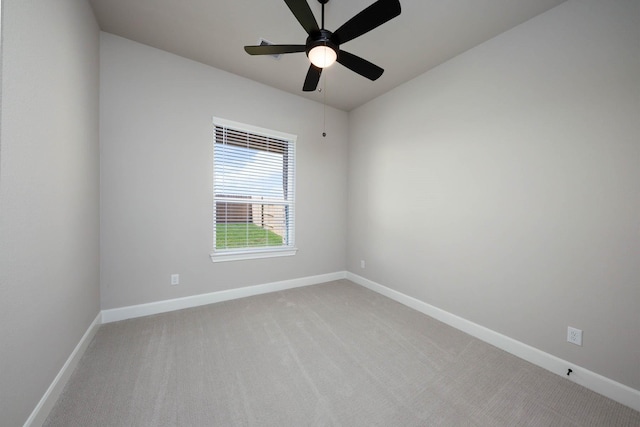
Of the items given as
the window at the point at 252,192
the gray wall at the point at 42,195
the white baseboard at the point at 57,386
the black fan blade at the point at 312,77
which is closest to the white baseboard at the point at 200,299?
the white baseboard at the point at 57,386

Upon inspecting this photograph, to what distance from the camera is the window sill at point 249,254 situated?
2.96 metres

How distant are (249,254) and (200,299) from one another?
774mm

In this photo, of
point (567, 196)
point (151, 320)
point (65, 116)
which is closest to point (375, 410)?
point (567, 196)

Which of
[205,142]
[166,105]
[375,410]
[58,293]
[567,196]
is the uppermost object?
[166,105]

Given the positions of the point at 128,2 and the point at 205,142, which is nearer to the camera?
the point at 128,2

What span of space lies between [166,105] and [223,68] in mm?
834

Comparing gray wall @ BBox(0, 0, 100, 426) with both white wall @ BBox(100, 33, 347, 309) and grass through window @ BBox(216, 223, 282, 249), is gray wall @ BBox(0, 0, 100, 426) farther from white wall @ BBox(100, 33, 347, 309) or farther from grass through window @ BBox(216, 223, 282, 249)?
grass through window @ BBox(216, 223, 282, 249)

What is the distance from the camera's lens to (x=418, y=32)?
2195 millimetres

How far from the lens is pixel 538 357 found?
1922 mm

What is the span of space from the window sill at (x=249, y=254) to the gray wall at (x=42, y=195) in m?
1.18

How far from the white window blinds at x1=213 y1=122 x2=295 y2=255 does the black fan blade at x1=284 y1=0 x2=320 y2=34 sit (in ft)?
5.86

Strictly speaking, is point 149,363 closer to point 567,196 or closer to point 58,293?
point 58,293

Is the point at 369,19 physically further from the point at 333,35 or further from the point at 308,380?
the point at 308,380

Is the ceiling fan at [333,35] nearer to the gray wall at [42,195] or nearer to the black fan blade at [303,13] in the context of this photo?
the black fan blade at [303,13]
